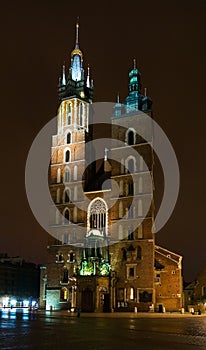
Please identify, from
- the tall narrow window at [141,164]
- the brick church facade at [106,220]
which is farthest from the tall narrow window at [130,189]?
the tall narrow window at [141,164]

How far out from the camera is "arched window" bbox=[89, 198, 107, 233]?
69000 mm

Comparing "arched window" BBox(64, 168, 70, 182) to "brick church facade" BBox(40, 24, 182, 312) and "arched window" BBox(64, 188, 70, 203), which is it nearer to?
"brick church facade" BBox(40, 24, 182, 312)

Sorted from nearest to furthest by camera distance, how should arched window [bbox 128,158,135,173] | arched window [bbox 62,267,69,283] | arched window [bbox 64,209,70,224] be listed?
Answer: arched window [bbox 128,158,135,173]
arched window [bbox 62,267,69,283]
arched window [bbox 64,209,70,224]

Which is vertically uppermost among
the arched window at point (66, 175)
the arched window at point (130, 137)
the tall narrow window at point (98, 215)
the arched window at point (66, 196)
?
the arched window at point (130, 137)

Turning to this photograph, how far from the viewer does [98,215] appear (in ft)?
229

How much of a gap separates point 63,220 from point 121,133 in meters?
15.2

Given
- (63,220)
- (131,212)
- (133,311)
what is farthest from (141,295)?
(63,220)

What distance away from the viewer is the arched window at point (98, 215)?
226 feet

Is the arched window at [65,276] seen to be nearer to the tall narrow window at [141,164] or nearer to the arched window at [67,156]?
the arched window at [67,156]

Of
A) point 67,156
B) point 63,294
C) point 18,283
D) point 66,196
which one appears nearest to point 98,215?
point 66,196

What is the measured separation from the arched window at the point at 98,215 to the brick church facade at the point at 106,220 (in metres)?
0.14

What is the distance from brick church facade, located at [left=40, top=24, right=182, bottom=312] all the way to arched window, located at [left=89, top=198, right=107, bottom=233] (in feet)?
0.46

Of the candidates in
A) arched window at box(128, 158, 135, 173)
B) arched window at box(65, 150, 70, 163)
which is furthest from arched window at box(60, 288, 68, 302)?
arched window at box(128, 158, 135, 173)

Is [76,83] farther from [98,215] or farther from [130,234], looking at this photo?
[130,234]
